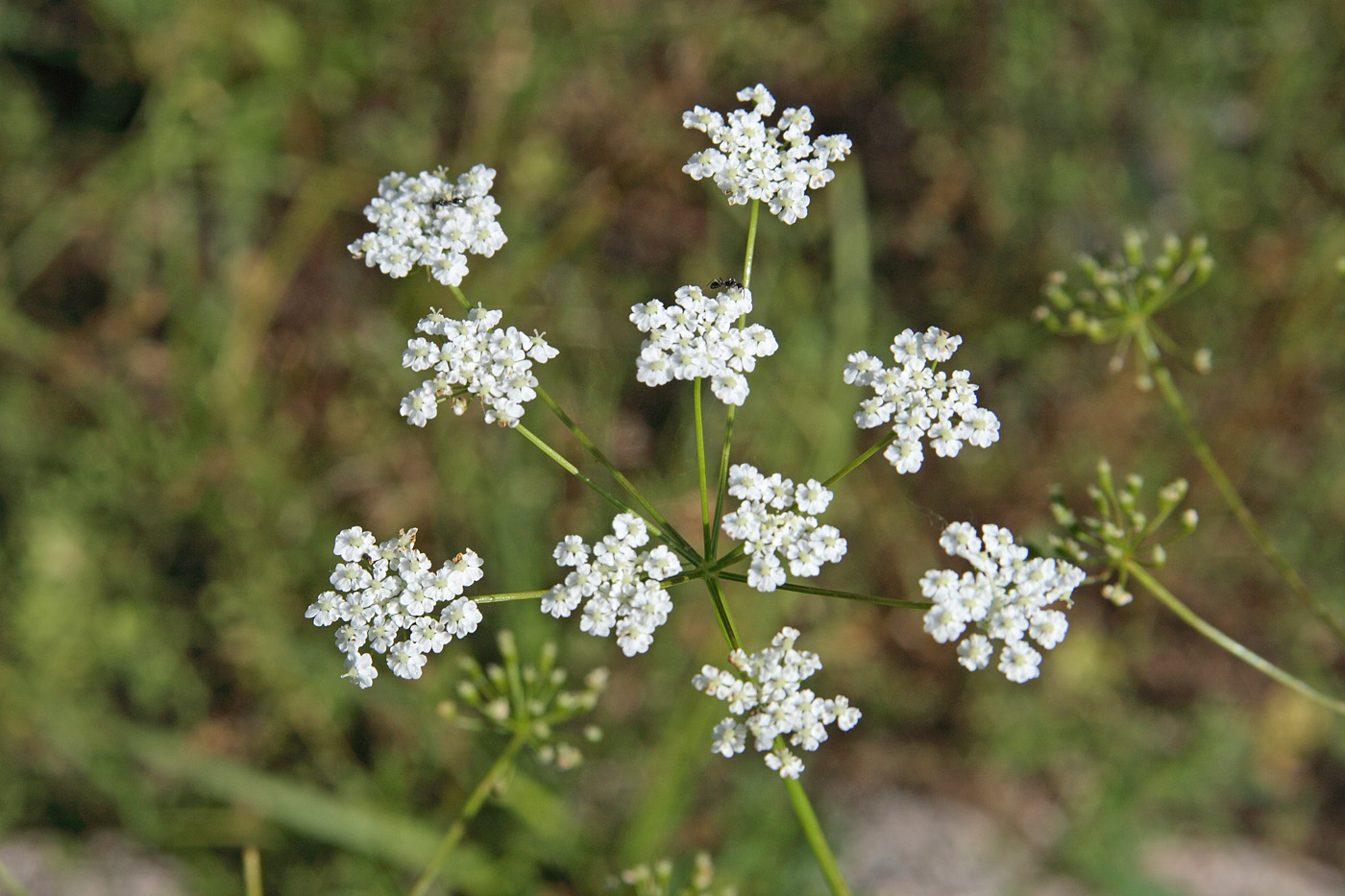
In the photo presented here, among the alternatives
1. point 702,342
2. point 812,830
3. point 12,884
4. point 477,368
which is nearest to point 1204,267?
point 702,342

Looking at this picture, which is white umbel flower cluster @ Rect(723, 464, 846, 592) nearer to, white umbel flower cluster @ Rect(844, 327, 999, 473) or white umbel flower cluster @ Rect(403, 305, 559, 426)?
white umbel flower cluster @ Rect(844, 327, 999, 473)

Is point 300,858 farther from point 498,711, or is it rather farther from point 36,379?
point 36,379

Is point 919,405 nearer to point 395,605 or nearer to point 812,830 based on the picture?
point 812,830

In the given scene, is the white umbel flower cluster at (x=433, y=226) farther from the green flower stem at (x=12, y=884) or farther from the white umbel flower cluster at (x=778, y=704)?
the green flower stem at (x=12, y=884)

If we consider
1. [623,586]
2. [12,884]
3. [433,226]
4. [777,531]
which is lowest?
[12,884]

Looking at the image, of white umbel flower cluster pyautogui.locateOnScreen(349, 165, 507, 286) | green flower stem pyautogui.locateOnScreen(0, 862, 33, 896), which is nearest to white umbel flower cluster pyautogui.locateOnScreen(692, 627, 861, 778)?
white umbel flower cluster pyautogui.locateOnScreen(349, 165, 507, 286)

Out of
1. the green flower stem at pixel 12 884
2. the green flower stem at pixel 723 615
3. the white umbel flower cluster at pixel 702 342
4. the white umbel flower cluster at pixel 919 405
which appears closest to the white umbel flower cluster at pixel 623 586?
the green flower stem at pixel 723 615

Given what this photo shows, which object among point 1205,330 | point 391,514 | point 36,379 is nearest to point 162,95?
point 36,379
